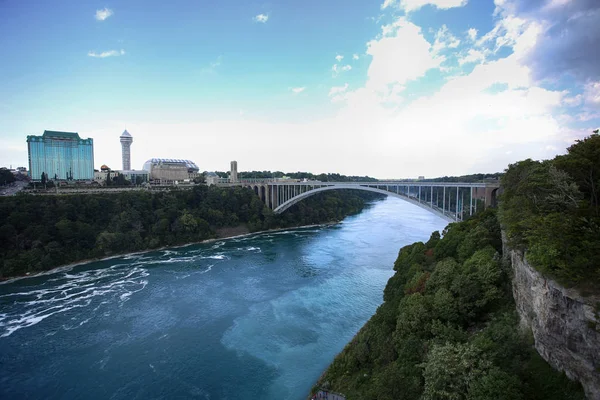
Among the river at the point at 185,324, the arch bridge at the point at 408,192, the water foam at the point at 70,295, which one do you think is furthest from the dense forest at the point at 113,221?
the water foam at the point at 70,295

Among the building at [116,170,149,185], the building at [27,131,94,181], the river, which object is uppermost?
the building at [27,131,94,181]

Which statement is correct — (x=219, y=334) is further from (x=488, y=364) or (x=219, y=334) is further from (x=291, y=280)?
(x=488, y=364)

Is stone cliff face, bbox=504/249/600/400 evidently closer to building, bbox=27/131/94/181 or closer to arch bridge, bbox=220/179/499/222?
arch bridge, bbox=220/179/499/222

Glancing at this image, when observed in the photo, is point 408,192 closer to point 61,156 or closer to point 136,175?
point 136,175

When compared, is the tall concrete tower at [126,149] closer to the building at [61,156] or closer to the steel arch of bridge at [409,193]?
the building at [61,156]

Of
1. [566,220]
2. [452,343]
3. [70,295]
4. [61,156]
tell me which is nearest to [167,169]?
[61,156]

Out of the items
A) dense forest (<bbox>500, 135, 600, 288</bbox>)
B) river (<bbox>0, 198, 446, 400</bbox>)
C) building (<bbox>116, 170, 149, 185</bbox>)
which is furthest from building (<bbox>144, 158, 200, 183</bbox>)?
dense forest (<bbox>500, 135, 600, 288</bbox>)
